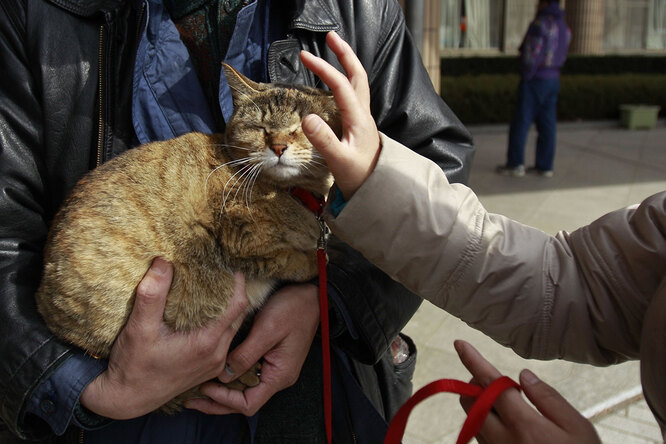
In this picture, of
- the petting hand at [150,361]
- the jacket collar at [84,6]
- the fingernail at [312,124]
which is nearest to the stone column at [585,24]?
the jacket collar at [84,6]

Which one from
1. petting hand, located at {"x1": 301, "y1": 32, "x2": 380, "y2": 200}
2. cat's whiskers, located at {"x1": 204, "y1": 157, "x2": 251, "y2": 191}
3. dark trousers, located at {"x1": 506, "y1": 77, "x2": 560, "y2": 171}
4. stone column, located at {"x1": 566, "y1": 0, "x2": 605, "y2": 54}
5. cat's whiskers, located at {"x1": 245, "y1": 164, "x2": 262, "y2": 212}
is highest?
stone column, located at {"x1": 566, "y1": 0, "x2": 605, "y2": 54}

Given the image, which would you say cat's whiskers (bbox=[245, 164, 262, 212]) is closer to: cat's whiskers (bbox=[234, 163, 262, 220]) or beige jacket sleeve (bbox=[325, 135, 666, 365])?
Result: cat's whiskers (bbox=[234, 163, 262, 220])

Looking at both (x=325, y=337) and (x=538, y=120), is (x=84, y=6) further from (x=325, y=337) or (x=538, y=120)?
(x=538, y=120)

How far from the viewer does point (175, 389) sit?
1.46m

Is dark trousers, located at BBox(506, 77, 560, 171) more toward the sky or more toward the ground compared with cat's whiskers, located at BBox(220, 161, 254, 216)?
more toward the ground

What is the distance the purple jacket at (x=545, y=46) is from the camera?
7590 millimetres

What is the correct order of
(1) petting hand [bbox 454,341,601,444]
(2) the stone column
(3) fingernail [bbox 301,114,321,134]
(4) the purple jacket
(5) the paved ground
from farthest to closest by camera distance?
(2) the stone column
(4) the purple jacket
(5) the paved ground
(3) fingernail [bbox 301,114,321,134]
(1) petting hand [bbox 454,341,601,444]

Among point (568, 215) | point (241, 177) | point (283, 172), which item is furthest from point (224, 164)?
point (568, 215)

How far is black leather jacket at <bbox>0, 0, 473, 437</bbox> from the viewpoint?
146 cm

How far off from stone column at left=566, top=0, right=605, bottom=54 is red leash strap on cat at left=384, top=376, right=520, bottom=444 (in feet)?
48.9

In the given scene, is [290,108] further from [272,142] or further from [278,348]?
[278,348]

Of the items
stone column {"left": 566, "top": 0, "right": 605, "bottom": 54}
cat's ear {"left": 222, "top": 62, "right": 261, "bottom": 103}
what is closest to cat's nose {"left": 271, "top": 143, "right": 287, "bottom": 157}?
cat's ear {"left": 222, "top": 62, "right": 261, "bottom": 103}

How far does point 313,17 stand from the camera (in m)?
1.57

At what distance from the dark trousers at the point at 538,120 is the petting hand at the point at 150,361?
6906 millimetres
